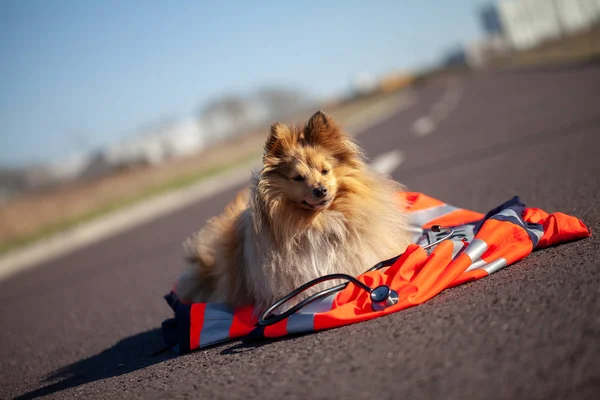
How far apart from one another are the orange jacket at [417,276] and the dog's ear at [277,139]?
4.07 feet

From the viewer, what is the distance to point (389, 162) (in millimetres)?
16312

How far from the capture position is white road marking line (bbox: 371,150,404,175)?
49.4 feet

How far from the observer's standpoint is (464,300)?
4.35m

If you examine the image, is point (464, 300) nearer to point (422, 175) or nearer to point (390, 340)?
point (390, 340)

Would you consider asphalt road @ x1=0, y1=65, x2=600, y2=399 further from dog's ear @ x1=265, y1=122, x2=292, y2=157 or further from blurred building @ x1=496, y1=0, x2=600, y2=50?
blurred building @ x1=496, y1=0, x2=600, y2=50

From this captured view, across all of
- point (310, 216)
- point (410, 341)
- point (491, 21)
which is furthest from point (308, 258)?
point (491, 21)

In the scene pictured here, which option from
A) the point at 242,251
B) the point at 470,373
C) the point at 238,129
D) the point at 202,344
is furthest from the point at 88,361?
the point at 238,129

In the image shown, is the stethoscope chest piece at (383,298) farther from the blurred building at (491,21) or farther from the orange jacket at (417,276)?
the blurred building at (491,21)

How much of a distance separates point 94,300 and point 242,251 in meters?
4.96

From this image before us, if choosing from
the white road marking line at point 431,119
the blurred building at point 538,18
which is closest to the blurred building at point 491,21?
the blurred building at point 538,18

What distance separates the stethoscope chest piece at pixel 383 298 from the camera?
15.0 ft

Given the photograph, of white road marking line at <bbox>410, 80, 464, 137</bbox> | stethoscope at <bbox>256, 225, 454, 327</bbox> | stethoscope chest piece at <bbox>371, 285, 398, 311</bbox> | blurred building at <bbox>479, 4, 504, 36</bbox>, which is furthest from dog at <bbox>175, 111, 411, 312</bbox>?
A: blurred building at <bbox>479, 4, 504, 36</bbox>

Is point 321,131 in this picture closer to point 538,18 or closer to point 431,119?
point 431,119

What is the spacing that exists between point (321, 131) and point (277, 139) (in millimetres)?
385
